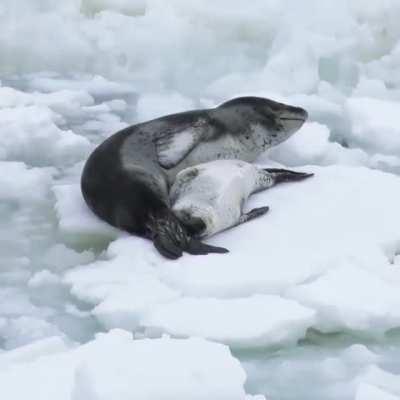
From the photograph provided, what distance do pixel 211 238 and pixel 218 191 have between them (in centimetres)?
25

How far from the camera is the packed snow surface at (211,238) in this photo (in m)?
2.61

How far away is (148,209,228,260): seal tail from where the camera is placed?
136 inches

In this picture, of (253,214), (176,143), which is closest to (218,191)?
(253,214)

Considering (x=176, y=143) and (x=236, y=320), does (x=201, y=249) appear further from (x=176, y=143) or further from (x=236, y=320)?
(x=176, y=143)

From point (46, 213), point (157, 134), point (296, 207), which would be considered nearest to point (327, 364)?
point (296, 207)

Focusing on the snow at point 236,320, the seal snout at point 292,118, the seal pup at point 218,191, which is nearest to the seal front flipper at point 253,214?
the seal pup at point 218,191

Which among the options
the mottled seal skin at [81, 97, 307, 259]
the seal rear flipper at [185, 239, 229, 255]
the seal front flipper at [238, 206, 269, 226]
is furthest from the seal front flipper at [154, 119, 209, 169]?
the seal rear flipper at [185, 239, 229, 255]

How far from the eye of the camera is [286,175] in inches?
167

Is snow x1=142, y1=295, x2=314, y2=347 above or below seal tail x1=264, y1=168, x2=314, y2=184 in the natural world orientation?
below

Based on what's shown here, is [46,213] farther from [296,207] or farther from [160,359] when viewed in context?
[160,359]

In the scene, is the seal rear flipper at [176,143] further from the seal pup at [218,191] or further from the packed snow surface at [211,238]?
the packed snow surface at [211,238]

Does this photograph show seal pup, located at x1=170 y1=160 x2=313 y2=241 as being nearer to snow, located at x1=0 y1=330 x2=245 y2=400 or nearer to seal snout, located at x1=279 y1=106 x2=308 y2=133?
seal snout, located at x1=279 y1=106 x2=308 y2=133

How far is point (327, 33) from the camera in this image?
6.30 metres

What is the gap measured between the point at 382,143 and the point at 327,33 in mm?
1618
